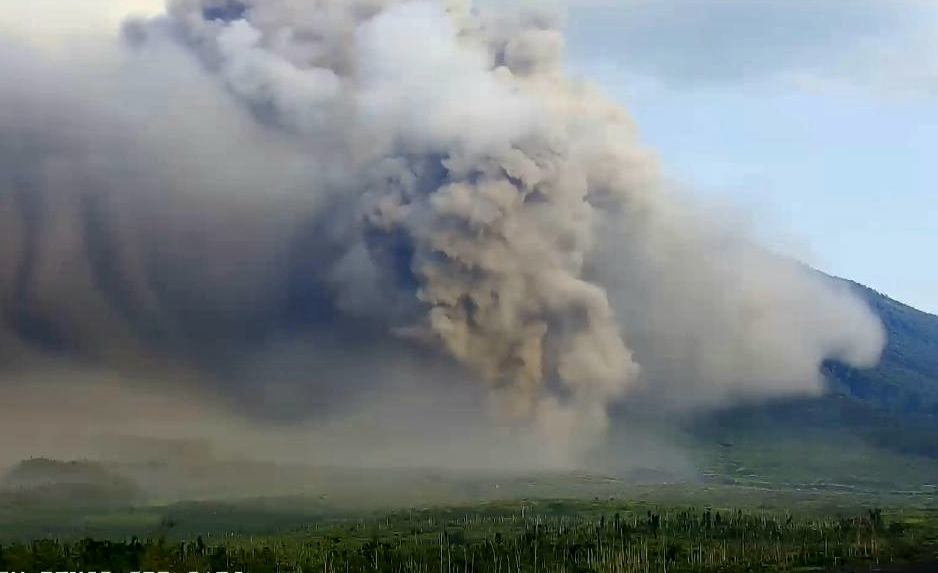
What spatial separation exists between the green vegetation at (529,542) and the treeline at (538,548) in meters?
0.16

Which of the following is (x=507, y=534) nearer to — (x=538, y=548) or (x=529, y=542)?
(x=529, y=542)

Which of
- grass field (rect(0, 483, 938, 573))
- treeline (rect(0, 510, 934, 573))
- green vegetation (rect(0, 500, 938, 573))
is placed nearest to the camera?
treeline (rect(0, 510, 934, 573))

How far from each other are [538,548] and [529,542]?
3679 millimetres

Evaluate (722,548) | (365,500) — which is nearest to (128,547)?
(722,548)

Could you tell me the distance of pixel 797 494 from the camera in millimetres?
161125

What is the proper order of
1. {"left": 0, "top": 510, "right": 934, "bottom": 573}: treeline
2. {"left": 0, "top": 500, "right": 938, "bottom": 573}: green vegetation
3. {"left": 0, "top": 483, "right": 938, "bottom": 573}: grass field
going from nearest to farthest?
{"left": 0, "top": 510, "right": 934, "bottom": 573}: treeline → {"left": 0, "top": 500, "right": 938, "bottom": 573}: green vegetation → {"left": 0, "top": 483, "right": 938, "bottom": 573}: grass field

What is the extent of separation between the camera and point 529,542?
102m

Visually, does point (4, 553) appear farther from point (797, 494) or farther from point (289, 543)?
point (797, 494)

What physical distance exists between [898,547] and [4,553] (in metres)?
66.3

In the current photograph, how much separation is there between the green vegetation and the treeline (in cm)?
16

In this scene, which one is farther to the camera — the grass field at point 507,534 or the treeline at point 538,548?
the grass field at point 507,534

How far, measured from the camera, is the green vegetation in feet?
271

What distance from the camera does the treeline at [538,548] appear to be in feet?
258

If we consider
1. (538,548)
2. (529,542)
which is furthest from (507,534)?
(538,548)
